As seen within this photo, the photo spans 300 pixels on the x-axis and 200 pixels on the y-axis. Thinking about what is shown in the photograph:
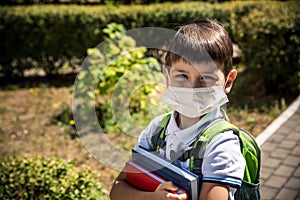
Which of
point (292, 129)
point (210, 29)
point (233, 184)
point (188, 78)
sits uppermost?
point (210, 29)

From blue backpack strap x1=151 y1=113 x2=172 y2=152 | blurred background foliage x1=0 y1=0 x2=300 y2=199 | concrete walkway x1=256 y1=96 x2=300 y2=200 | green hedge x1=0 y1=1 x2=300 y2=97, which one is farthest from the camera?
green hedge x1=0 y1=1 x2=300 y2=97

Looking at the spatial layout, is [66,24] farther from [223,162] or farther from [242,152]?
[223,162]

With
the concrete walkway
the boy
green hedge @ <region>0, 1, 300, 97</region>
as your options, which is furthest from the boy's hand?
green hedge @ <region>0, 1, 300, 97</region>

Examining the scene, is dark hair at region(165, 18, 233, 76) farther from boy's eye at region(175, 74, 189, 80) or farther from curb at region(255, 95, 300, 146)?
curb at region(255, 95, 300, 146)

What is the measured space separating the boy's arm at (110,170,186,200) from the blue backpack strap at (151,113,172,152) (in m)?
0.18

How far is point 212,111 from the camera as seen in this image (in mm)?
1687

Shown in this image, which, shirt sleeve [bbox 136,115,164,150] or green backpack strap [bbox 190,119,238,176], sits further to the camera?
shirt sleeve [bbox 136,115,164,150]

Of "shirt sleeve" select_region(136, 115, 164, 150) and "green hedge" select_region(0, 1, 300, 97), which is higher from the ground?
"shirt sleeve" select_region(136, 115, 164, 150)

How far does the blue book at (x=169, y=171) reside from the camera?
1533mm

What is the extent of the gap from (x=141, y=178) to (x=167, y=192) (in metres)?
0.17

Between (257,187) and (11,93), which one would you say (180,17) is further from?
(257,187)

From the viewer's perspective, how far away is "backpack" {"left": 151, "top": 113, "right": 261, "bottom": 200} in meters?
1.60

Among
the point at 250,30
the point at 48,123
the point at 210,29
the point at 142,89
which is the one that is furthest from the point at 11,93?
the point at 210,29

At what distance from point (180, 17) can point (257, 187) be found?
5986 mm
